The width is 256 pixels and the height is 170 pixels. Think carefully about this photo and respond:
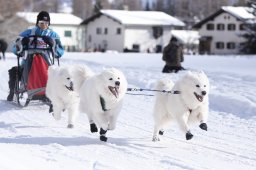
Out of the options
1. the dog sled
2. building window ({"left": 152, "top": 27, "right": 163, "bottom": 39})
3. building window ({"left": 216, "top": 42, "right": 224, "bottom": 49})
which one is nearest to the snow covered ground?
the dog sled

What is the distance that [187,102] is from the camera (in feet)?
22.2

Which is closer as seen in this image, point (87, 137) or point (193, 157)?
point (193, 157)

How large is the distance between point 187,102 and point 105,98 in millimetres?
995

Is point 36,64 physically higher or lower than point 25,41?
lower

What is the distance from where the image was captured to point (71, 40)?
78.4 metres

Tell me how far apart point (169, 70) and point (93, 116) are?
1208cm

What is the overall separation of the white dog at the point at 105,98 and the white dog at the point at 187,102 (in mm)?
525

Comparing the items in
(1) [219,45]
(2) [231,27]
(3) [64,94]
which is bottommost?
(1) [219,45]

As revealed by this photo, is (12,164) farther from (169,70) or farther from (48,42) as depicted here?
(169,70)

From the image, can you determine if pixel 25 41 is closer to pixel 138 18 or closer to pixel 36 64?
pixel 36 64

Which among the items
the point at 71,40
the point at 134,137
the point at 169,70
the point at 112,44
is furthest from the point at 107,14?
the point at 134,137

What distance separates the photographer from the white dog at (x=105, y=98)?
6.84m

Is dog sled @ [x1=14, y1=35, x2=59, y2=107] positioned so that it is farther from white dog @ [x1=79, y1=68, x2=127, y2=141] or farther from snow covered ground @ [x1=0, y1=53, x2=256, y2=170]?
white dog @ [x1=79, y1=68, x2=127, y2=141]

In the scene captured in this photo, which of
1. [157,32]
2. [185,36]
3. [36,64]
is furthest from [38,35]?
[185,36]
